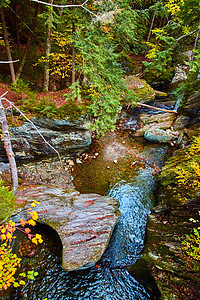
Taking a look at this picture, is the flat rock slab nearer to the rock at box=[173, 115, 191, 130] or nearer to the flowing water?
the flowing water

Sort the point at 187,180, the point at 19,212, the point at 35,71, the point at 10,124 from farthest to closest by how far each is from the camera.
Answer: the point at 35,71 < the point at 10,124 < the point at 187,180 < the point at 19,212

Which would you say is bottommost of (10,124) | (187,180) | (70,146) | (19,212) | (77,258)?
(77,258)

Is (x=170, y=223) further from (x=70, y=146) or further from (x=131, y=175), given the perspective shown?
(x=70, y=146)

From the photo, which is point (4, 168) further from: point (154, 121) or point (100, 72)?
point (154, 121)

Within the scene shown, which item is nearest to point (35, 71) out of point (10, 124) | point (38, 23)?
point (38, 23)

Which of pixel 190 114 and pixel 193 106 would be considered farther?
pixel 190 114

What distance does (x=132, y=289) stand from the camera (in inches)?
176

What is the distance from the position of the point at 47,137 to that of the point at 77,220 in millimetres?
5000

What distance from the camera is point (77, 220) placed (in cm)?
556

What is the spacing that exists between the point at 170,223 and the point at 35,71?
14.0 m

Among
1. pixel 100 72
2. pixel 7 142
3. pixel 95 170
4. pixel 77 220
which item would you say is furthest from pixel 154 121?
pixel 7 142

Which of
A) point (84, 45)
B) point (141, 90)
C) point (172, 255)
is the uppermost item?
point (84, 45)

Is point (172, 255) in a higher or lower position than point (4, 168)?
higher

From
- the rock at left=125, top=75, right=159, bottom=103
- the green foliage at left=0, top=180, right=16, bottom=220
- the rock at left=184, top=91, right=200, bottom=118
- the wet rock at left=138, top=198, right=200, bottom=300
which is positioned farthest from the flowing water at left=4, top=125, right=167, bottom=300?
the rock at left=125, top=75, right=159, bottom=103
